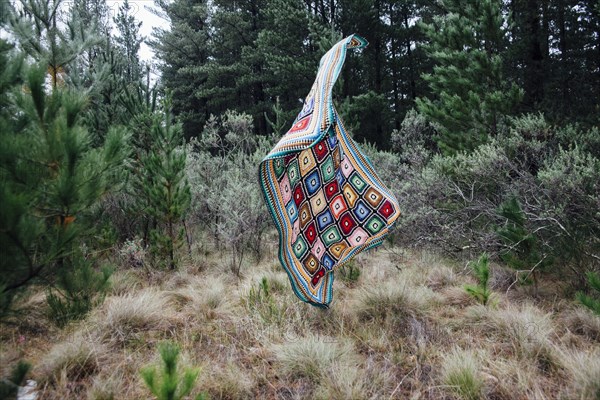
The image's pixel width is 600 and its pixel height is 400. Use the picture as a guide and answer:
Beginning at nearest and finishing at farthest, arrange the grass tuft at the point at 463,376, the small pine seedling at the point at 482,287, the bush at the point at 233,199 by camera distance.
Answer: the grass tuft at the point at 463,376
the small pine seedling at the point at 482,287
the bush at the point at 233,199

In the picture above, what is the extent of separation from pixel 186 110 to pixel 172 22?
4338 millimetres

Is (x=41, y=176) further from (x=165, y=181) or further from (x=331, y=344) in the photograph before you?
(x=165, y=181)

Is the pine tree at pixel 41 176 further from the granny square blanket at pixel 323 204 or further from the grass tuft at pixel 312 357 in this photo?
the grass tuft at pixel 312 357

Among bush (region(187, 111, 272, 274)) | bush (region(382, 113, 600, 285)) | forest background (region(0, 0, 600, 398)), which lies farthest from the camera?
bush (region(187, 111, 272, 274))

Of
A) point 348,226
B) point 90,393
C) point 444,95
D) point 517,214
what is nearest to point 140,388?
point 90,393

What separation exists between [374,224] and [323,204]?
0.39 m

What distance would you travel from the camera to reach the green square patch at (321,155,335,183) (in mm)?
2502

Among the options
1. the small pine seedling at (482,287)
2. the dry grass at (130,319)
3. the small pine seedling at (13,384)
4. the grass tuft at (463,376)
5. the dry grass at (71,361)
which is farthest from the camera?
the small pine seedling at (482,287)

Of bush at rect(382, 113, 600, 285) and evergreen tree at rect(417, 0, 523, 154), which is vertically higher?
evergreen tree at rect(417, 0, 523, 154)

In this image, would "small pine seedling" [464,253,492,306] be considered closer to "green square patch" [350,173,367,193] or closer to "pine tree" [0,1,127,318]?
"green square patch" [350,173,367,193]

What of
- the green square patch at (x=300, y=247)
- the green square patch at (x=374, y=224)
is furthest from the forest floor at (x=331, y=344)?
the green square patch at (x=374, y=224)

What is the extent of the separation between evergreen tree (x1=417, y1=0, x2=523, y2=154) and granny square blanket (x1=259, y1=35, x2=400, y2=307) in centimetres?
352

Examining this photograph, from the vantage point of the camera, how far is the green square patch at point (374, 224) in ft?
8.05

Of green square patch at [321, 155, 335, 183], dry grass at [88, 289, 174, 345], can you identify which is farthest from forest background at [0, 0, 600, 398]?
green square patch at [321, 155, 335, 183]
